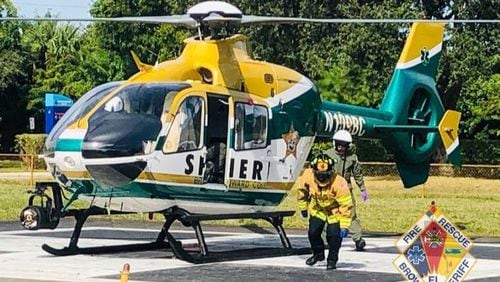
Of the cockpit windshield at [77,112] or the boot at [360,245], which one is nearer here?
the cockpit windshield at [77,112]

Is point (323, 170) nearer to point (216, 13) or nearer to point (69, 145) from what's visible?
point (216, 13)

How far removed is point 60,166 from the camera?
555 inches

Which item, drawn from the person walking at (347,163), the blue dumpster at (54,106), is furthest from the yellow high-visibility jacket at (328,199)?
the blue dumpster at (54,106)

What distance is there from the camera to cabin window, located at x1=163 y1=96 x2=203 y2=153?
14.3 m

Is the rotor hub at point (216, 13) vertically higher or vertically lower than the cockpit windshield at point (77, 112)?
higher

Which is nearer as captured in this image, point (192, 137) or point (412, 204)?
point (192, 137)

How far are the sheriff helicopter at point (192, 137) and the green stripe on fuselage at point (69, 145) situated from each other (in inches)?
0.6

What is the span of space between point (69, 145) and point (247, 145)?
9.63 ft

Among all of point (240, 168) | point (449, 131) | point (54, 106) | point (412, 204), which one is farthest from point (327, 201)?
point (54, 106)

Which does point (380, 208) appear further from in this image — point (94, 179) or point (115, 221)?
point (94, 179)

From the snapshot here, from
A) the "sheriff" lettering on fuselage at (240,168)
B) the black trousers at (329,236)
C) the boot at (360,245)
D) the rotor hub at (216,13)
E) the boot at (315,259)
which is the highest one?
the rotor hub at (216,13)

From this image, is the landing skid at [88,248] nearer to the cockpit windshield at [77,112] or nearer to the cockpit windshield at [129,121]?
the cockpit windshield at [77,112]

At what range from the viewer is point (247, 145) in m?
15.5

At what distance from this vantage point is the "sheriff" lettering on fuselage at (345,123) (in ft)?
57.9
